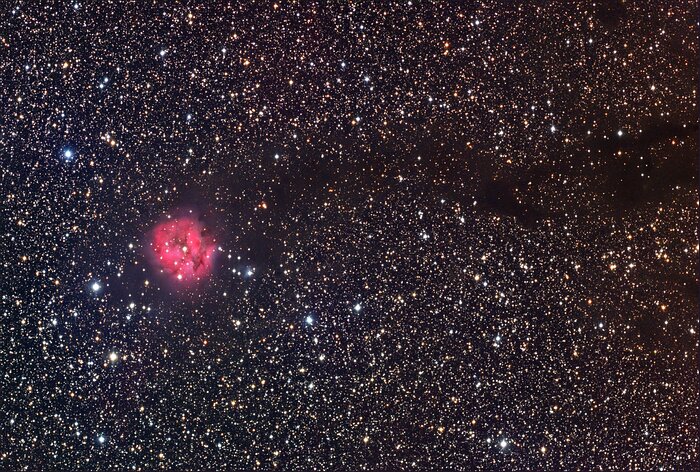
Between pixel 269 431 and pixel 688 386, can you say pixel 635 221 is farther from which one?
pixel 269 431

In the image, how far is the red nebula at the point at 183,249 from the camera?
1.10 feet

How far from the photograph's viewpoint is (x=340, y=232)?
34 centimetres

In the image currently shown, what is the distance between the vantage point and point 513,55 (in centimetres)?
35

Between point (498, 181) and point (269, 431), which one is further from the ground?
point (498, 181)

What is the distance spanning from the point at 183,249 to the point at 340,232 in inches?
4.0

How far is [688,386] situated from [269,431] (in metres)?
0.29

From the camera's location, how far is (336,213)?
0.34m

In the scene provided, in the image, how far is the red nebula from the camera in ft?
1.10

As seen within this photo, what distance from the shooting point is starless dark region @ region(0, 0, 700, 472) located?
0.34 meters

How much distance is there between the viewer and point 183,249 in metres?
0.34

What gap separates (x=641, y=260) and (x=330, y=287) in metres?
0.22

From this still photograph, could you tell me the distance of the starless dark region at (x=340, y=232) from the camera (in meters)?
0.34

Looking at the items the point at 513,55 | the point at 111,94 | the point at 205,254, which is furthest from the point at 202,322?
the point at 513,55

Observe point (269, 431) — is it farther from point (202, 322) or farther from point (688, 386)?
point (688, 386)
